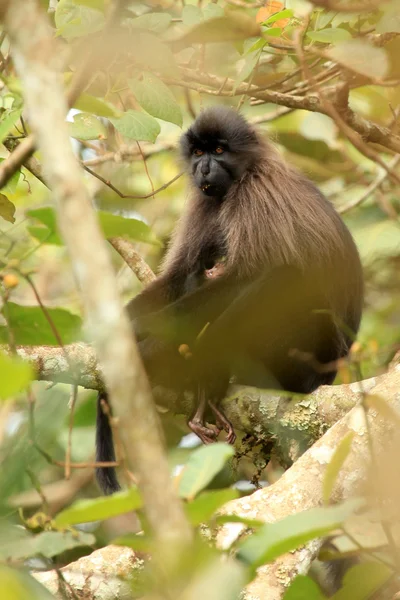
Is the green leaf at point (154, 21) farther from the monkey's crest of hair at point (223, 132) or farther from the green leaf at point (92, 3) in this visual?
the monkey's crest of hair at point (223, 132)

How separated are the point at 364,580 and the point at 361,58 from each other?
164 cm

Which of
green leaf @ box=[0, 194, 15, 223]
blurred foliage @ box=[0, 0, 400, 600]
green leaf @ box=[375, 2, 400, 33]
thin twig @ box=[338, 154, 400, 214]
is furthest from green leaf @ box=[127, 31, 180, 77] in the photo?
thin twig @ box=[338, 154, 400, 214]

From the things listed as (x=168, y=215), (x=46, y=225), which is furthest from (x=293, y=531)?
(x=168, y=215)

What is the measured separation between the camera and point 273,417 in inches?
165

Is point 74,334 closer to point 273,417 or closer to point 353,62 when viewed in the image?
point 353,62

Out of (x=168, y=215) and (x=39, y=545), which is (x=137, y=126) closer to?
(x=39, y=545)

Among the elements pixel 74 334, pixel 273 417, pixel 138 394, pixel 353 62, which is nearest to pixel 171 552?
pixel 138 394

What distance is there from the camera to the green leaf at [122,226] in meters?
1.95

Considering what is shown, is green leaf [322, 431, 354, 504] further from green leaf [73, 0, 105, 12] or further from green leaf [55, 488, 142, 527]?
green leaf [73, 0, 105, 12]

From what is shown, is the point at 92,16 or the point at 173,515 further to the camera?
the point at 92,16

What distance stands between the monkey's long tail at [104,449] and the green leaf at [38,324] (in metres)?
1.38

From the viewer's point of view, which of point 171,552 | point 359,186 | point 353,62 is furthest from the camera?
point 359,186

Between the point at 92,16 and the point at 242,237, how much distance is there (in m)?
1.85

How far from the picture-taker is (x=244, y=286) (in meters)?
4.48
